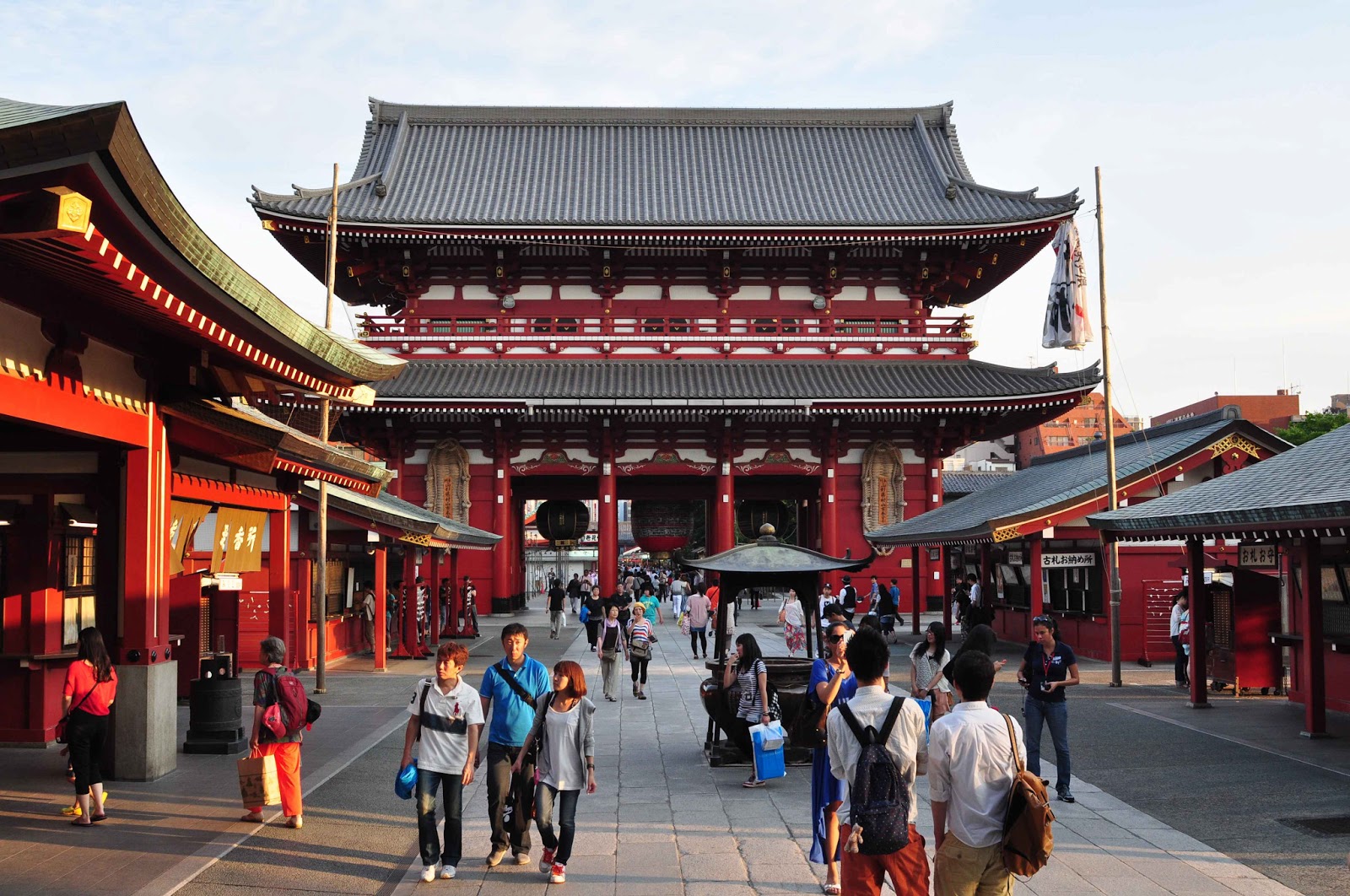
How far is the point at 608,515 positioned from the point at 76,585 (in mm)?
20704

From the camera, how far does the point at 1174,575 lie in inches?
833

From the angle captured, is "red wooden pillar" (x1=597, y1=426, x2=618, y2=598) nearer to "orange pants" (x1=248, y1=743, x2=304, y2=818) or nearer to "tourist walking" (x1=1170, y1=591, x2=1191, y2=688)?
"tourist walking" (x1=1170, y1=591, x2=1191, y2=688)

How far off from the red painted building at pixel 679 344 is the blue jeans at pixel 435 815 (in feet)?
75.4

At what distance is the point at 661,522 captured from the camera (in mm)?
43531

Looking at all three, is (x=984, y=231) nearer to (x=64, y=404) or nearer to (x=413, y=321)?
(x=413, y=321)

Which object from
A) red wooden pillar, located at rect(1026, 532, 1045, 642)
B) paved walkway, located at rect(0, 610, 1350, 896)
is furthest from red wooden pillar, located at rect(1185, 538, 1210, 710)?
paved walkway, located at rect(0, 610, 1350, 896)

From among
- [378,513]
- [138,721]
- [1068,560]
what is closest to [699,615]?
[378,513]

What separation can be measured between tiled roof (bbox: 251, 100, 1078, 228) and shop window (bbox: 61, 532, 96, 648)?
1857cm

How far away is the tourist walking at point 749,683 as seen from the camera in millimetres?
10438

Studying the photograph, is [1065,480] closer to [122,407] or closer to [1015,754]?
[122,407]

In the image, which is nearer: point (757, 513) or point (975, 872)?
point (975, 872)

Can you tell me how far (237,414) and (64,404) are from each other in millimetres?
3206

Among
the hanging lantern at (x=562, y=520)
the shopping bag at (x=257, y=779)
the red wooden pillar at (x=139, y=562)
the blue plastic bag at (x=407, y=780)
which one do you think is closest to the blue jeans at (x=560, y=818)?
the blue plastic bag at (x=407, y=780)

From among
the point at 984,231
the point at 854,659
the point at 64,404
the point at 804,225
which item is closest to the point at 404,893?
the point at 854,659
